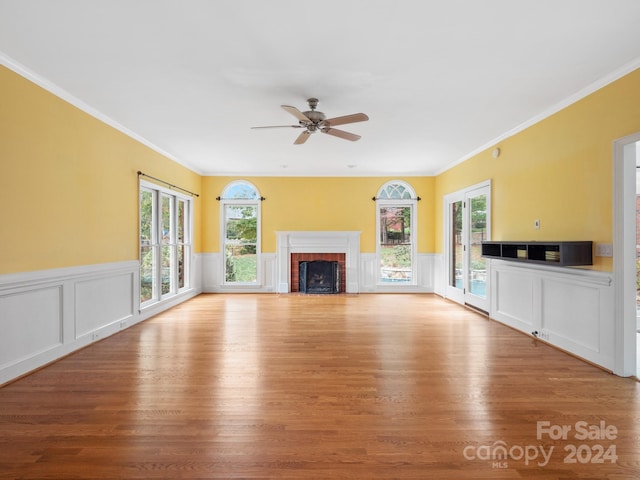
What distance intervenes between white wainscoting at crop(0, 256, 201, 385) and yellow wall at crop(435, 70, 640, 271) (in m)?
5.25

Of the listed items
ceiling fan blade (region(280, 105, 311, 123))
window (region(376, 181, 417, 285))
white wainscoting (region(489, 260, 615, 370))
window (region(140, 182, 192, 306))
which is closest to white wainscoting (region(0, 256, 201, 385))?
window (region(140, 182, 192, 306))

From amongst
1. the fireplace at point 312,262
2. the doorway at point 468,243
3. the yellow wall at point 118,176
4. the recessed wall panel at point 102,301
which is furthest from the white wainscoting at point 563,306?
the recessed wall panel at point 102,301

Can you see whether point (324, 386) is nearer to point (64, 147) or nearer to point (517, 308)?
point (517, 308)

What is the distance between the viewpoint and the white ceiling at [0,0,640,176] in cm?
222

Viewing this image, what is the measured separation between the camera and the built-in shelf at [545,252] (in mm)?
3273

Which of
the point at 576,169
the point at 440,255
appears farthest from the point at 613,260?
the point at 440,255

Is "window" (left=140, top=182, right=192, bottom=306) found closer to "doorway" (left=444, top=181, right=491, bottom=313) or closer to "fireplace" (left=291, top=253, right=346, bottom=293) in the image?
"fireplace" (left=291, top=253, right=346, bottom=293)

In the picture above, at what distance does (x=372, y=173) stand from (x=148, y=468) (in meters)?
6.69

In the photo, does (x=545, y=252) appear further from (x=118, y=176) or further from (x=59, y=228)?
(x=118, y=176)

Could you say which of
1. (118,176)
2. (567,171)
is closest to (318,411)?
(567,171)

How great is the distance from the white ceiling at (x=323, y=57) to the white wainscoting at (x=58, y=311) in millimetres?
1842

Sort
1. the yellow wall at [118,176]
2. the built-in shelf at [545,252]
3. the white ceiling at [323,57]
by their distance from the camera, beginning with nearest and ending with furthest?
the white ceiling at [323,57] < the yellow wall at [118,176] < the built-in shelf at [545,252]

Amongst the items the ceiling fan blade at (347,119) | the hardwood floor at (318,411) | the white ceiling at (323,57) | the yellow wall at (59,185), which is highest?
the white ceiling at (323,57)

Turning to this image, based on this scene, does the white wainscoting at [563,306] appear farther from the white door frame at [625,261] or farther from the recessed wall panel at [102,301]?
the recessed wall panel at [102,301]
